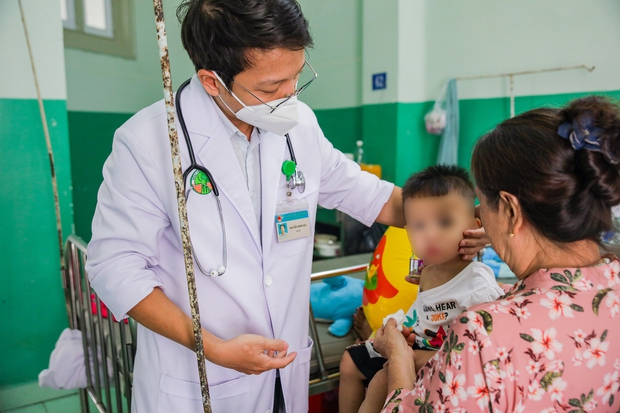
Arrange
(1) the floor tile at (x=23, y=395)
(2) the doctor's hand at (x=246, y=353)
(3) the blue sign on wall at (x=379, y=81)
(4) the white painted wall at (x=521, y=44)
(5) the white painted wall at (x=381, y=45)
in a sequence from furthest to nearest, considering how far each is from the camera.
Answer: (3) the blue sign on wall at (x=379, y=81)
(5) the white painted wall at (x=381, y=45)
(4) the white painted wall at (x=521, y=44)
(1) the floor tile at (x=23, y=395)
(2) the doctor's hand at (x=246, y=353)

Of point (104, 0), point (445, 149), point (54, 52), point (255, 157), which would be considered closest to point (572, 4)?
point (445, 149)

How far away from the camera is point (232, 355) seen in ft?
3.20

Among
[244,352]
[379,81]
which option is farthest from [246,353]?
[379,81]

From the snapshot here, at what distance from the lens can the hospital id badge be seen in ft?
3.91

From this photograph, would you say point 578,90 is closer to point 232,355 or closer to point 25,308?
point 232,355

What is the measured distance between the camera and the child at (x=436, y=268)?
1.28 metres

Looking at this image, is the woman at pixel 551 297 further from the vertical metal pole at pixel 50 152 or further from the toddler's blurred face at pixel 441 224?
the vertical metal pole at pixel 50 152

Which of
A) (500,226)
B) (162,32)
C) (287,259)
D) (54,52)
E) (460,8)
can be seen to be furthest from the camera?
(460,8)

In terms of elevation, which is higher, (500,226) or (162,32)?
(162,32)

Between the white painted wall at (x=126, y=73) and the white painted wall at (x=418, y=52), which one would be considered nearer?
the white painted wall at (x=418, y=52)

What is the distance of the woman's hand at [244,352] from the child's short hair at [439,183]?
2.09 ft

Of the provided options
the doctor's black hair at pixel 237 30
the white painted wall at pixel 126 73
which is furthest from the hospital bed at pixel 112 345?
the white painted wall at pixel 126 73

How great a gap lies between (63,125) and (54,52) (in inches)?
14.3

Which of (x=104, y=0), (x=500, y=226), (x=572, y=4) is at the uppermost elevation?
(x=104, y=0)
